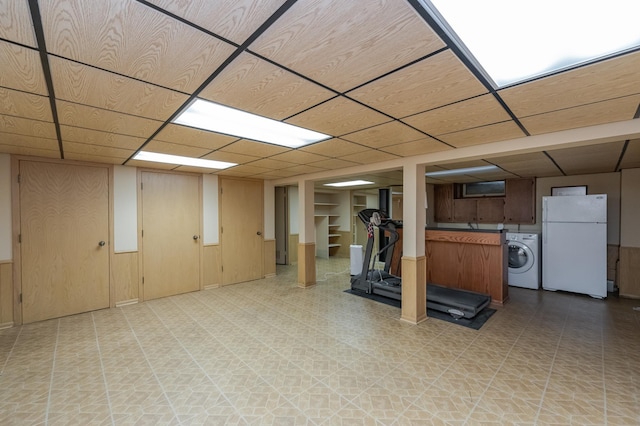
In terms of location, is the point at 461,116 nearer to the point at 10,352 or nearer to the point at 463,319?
the point at 463,319

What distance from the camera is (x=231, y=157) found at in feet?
11.5

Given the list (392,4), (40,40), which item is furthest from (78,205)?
(392,4)

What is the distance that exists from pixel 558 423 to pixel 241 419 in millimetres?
2001

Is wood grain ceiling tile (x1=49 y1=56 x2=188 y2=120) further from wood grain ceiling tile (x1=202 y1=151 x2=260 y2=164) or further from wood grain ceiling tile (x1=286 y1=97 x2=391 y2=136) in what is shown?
wood grain ceiling tile (x1=202 y1=151 x2=260 y2=164)


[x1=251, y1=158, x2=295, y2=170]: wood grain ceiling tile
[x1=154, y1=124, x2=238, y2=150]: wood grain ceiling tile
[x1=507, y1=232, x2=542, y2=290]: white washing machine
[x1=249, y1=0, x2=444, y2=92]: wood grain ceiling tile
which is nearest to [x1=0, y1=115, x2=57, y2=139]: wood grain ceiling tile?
[x1=154, y1=124, x2=238, y2=150]: wood grain ceiling tile

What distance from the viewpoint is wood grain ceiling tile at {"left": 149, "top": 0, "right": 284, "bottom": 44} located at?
0.94m

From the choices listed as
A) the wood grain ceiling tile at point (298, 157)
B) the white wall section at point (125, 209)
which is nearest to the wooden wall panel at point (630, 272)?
the wood grain ceiling tile at point (298, 157)

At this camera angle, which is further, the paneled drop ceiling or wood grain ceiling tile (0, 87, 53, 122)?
wood grain ceiling tile (0, 87, 53, 122)

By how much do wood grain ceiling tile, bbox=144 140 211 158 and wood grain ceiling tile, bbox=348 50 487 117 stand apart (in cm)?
206

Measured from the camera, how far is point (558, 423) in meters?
1.74

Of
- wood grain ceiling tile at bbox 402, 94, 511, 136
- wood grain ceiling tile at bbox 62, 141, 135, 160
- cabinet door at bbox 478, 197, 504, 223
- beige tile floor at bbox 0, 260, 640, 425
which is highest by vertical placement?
wood grain ceiling tile at bbox 62, 141, 135, 160

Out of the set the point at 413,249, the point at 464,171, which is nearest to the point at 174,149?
the point at 413,249

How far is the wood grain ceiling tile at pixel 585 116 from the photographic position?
5.91 ft

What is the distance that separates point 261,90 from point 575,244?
5340 millimetres
